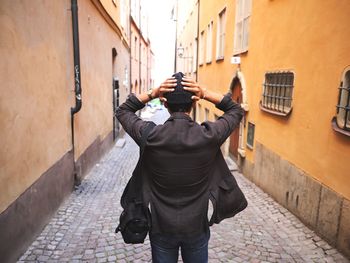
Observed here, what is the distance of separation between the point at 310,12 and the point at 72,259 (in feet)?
15.5

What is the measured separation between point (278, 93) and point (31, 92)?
168 inches

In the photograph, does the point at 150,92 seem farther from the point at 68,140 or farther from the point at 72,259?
the point at 68,140

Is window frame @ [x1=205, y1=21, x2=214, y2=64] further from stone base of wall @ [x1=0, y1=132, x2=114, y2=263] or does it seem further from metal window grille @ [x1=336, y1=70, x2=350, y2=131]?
metal window grille @ [x1=336, y1=70, x2=350, y2=131]

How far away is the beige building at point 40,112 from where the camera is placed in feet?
11.5

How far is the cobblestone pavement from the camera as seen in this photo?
12.8ft

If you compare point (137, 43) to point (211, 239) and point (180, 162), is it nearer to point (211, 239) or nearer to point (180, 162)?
point (211, 239)

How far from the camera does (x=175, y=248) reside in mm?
2193

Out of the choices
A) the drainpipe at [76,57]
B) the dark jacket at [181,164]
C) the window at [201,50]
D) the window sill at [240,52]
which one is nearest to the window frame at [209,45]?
the window at [201,50]

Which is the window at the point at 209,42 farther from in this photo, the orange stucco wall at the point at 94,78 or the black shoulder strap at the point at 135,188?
the black shoulder strap at the point at 135,188

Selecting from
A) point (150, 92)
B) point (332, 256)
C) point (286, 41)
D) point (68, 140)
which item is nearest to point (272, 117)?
point (286, 41)

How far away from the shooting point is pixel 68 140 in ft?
19.7

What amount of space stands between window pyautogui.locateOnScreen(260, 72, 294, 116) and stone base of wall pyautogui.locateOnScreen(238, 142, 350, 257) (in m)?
0.84

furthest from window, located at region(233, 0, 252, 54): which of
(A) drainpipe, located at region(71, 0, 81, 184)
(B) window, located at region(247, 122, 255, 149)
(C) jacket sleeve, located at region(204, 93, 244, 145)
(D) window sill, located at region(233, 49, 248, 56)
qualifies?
(C) jacket sleeve, located at region(204, 93, 244, 145)

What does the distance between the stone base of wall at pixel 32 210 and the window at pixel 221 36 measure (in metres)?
7.58
